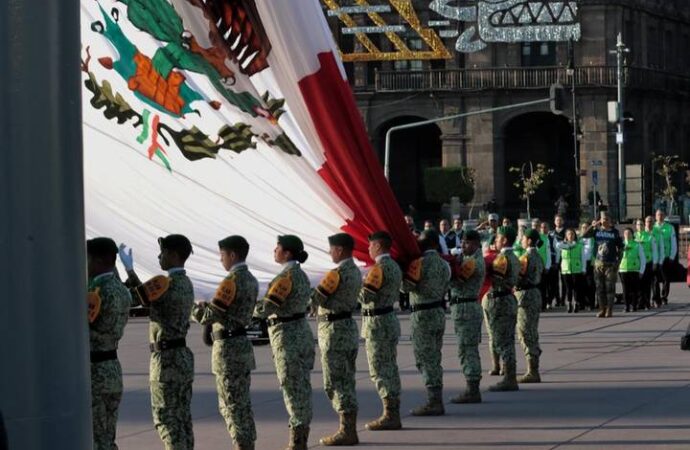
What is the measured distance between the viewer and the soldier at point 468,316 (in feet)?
47.6

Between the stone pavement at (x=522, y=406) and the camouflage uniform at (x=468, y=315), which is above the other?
the camouflage uniform at (x=468, y=315)

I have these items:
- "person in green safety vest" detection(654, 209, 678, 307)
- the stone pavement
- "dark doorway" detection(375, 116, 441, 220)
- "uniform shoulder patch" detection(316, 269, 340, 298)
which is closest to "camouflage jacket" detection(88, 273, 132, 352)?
"uniform shoulder patch" detection(316, 269, 340, 298)

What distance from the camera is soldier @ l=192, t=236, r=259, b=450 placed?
10.1 metres

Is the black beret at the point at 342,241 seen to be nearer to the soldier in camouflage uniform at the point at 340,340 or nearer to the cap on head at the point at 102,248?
the soldier in camouflage uniform at the point at 340,340

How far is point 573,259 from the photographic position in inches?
1167

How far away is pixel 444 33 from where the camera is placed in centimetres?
6756

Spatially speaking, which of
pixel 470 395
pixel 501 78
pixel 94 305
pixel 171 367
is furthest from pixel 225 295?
pixel 501 78

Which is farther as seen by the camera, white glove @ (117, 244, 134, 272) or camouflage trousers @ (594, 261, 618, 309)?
camouflage trousers @ (594, 261, 618, 309)

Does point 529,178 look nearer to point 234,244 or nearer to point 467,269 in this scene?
point 467,269

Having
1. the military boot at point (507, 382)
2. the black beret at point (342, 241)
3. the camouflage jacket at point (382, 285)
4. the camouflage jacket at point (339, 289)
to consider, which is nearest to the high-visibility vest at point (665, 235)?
the military boot at point (507, 382)

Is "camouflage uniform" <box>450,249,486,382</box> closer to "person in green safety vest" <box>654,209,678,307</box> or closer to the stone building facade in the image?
"person in green safety vest" <box>654,209,678,307</box>

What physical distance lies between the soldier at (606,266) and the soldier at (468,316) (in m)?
13.2

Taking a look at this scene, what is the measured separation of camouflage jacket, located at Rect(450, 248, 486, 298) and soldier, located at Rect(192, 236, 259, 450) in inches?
172

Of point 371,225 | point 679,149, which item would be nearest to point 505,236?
point 371,225
